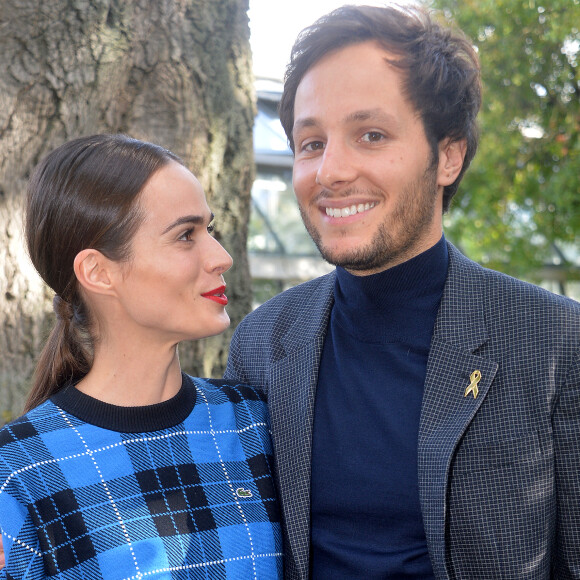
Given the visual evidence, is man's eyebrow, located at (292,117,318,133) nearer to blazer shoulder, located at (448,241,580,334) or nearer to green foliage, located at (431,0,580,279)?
blazer shoulder, located at (448,241,580,334)

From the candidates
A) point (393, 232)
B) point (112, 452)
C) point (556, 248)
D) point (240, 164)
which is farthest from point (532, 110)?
point (112, 452)

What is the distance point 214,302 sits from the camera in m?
2.45

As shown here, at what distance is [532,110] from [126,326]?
1045 cm

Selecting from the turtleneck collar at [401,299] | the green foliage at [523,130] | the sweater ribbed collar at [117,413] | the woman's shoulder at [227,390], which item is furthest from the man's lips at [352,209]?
the green foliage at [523,130]

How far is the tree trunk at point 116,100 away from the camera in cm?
303

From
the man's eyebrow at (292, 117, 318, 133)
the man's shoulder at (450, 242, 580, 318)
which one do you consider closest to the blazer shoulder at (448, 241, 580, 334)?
the man's shoulder at (450, 242, 580, 318)

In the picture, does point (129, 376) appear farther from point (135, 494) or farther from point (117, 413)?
point (135, 494)

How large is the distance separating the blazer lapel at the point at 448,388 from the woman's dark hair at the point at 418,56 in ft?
1.72

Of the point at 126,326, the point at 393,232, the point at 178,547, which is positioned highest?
the point at 393,232

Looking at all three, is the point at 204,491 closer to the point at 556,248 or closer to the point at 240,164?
the point at 240,164

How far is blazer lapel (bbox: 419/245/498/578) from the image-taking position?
2.19m

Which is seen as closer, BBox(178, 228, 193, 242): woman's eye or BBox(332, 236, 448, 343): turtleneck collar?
BBox(178, 228, 193, 242): woman's eye

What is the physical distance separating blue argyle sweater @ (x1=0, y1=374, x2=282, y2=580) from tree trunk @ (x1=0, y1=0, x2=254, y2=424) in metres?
0.88

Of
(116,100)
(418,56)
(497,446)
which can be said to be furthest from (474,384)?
(116,100)
